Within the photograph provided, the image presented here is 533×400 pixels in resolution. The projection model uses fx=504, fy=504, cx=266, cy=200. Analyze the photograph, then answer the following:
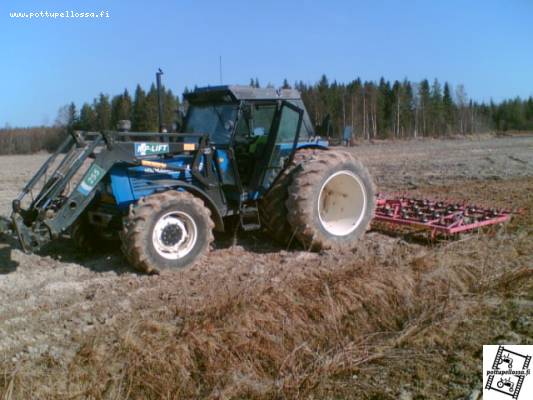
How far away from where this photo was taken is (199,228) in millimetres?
5941

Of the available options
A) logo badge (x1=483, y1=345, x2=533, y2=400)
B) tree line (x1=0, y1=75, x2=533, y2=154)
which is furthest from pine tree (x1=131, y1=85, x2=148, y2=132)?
logo badge (x1=483, y1=345, x2=533, y2=400)

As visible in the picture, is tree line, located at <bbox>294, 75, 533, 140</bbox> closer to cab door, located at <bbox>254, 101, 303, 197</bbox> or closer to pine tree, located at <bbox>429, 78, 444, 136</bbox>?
pine tree, located at <bbox>429, 78, 444, 136</bbox>

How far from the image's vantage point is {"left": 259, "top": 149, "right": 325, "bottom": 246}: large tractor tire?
6.64 meters

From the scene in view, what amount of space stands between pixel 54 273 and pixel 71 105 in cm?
4267

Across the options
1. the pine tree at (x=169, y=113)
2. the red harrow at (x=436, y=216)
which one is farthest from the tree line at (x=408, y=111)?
the red harrow at (x=436, y=216)

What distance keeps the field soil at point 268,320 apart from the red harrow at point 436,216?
0.70 feet

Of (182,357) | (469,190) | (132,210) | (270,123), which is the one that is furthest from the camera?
(469,190)

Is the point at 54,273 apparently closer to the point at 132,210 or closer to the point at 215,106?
the point at 132,210

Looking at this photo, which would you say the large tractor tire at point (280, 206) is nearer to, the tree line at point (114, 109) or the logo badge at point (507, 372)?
the logo badge at point (507, 372)

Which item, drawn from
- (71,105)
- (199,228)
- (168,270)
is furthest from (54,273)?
(71,105)

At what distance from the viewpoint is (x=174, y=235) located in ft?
19.1

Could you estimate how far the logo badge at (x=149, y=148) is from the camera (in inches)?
231

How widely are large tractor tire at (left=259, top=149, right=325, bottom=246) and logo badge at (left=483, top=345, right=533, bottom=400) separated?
3278mm

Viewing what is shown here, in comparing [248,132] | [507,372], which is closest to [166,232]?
[248,132]
